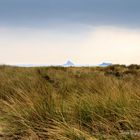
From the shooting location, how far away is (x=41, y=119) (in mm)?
6586

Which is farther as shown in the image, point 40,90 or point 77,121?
point 40,90

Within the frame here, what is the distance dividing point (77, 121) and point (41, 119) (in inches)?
21.5

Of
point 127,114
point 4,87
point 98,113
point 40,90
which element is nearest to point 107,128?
point 127,114

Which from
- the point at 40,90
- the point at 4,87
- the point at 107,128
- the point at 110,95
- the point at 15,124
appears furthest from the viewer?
the point at 4,87

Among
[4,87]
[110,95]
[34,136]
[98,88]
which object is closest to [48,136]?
[34,136]

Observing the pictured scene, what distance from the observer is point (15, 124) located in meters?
6.55

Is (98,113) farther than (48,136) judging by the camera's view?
Yes

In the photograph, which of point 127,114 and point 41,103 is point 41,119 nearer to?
point 41,103

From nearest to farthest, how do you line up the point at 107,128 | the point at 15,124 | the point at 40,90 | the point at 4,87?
the point at 107,128
the point at 15,124
the point at 40,90
the point at 4,87

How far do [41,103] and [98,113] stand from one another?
94 cm

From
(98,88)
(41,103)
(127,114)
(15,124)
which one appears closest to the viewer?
(127,114)

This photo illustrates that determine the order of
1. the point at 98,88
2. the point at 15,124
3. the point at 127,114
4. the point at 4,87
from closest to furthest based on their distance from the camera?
the point at 127,114 → the point at 15,124 → the point at 98,88 → the point at 4,87

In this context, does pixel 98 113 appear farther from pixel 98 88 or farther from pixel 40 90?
pixel 98 88

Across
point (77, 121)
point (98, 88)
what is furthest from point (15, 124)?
point (98, 88)
